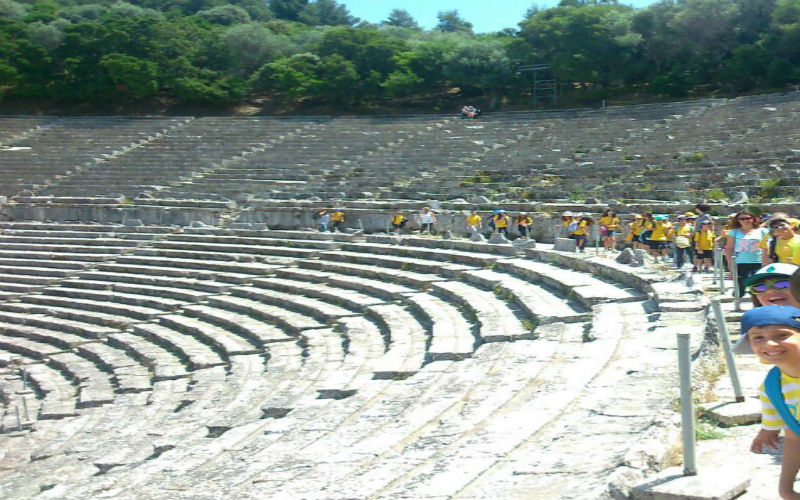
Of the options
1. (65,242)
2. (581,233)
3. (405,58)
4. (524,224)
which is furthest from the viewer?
(405,58)

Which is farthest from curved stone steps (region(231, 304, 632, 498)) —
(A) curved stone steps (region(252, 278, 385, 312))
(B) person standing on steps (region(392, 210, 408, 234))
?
(B) person standing on steps (region(392, 210, 408, 234))

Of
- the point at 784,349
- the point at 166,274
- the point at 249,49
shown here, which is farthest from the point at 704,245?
the point at 249,49

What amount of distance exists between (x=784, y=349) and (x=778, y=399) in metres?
0.32

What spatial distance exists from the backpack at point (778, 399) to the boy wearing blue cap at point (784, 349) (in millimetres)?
14

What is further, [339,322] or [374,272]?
[374,272]

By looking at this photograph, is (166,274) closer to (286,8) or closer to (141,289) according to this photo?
(141,289)

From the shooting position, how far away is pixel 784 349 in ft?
12.3

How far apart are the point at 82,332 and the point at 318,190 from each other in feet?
33.8

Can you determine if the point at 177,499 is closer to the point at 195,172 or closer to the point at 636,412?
the point at 636,412

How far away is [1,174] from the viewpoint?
30.8 m

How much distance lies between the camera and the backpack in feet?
12.9

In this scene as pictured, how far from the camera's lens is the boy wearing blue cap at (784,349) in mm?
3764

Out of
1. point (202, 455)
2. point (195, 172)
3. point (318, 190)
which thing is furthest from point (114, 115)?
point (202, 455)

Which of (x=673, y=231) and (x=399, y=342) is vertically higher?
(x=673, y=231)
